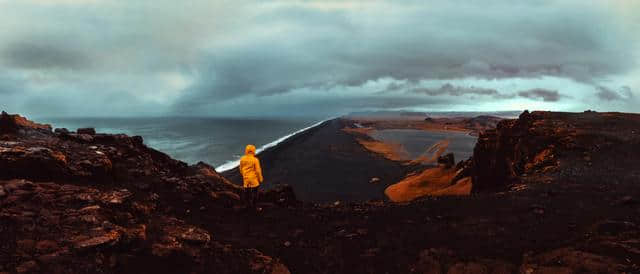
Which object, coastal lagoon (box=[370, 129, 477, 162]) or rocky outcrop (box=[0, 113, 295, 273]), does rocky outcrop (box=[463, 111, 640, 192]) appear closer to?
rocky outcrop (box=[0, 113, 295, 273])

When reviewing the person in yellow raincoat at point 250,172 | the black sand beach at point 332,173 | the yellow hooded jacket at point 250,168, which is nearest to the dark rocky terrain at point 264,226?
the person in yellow raincoat at point 250,172

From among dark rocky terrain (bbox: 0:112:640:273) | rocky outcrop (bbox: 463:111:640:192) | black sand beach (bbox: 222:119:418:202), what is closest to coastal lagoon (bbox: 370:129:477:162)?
black sand beach (bbox: 222:119:418:202)

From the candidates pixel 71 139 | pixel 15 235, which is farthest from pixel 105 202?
pixel 71 139

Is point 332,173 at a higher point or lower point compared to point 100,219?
lower

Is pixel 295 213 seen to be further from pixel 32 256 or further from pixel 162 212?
pixel 32 256

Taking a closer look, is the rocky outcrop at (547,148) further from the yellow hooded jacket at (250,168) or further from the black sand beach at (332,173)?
the yellow hooded jacket at (250,168)

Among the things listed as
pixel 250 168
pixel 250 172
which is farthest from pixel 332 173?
pixel 250 168

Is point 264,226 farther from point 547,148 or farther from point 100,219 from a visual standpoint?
point 547,148

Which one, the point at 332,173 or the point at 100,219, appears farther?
the point at 332,173
